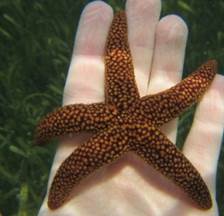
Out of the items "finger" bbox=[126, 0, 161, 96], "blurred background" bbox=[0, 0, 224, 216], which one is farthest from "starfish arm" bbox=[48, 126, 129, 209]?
"blurred background" bbox=[0, 0, 224, 216]

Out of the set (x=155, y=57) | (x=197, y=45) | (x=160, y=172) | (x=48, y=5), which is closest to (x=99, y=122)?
(x=160, y=172)

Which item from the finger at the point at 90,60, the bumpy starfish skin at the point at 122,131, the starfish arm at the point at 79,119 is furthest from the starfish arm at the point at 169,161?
the finger at the point at 90,60

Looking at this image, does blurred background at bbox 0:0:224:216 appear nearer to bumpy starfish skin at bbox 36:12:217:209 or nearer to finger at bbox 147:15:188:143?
finger at bbox 147:15:188:143

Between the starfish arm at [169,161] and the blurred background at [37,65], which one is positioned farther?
the blurred background at [37,65]

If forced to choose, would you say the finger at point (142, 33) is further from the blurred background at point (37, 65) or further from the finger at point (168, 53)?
the blurred background at point (37, 65)

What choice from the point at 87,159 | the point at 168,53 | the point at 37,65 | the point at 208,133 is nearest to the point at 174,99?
the point at 208,133

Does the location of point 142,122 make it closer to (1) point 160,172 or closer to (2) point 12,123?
(1) point 160,172

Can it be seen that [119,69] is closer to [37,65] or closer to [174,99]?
[174,99]
